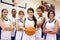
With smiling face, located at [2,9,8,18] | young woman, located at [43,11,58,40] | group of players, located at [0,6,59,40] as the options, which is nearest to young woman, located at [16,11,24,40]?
group of players, located at [0,6,59,40]

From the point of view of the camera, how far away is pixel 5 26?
1.94 m

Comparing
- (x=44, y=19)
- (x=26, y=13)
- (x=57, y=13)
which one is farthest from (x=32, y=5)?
(x=57, y=13)

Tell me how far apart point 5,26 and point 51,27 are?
0.79 meters

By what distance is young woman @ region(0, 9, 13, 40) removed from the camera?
1930mm

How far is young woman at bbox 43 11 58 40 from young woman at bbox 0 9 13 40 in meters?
0.60

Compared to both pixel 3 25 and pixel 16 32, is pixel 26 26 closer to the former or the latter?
pixel 16 32

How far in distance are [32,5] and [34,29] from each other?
1.34 ft

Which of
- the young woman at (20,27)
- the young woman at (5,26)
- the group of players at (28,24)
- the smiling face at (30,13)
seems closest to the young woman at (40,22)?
the group of players at (28,24)

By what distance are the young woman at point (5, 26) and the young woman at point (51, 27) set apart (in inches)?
23.7

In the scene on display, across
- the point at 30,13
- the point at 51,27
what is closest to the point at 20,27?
the point at 30,13

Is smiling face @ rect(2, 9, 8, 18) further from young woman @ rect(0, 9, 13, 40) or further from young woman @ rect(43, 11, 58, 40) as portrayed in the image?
young woman @ rect(43, 11, 58, 40)

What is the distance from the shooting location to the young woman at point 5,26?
6.33 ft

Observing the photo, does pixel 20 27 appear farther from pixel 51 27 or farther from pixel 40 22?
pixel 51 27

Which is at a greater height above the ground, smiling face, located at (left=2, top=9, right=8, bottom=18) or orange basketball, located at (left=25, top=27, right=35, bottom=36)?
smiling face, located at (left=2, top=9, right=8, bottom=18)
